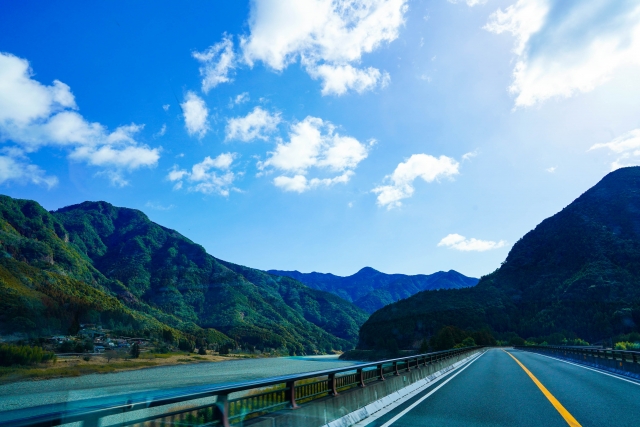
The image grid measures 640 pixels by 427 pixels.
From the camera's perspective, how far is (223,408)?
532 cm

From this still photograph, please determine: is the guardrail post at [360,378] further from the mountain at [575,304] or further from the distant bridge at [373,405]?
the mountain at [575,304]

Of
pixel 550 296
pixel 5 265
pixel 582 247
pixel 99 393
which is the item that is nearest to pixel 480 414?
pixel 99 393

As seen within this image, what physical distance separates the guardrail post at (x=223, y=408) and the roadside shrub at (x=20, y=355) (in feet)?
358

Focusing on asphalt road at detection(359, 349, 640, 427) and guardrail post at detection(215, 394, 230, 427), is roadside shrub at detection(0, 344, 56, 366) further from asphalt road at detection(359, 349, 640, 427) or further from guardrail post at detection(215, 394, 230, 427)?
guardrail post at detection(215, 394, 230, 427)

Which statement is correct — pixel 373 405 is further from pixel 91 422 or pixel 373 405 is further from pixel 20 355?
pixel 20 355

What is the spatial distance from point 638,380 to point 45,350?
121753mm

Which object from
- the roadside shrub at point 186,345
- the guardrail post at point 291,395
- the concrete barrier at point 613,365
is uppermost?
the roadside shrub at point 186,345

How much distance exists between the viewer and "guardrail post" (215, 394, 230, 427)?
5.31 m

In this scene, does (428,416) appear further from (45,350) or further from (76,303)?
(76,303)

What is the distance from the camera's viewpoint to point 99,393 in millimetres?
74750

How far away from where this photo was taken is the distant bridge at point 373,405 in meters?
4.52

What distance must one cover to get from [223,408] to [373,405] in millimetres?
6074

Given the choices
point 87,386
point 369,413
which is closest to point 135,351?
point 87,386

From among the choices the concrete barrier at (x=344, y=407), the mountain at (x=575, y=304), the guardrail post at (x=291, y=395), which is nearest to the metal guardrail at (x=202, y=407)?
the guardrail post at (x=291, y=395)
